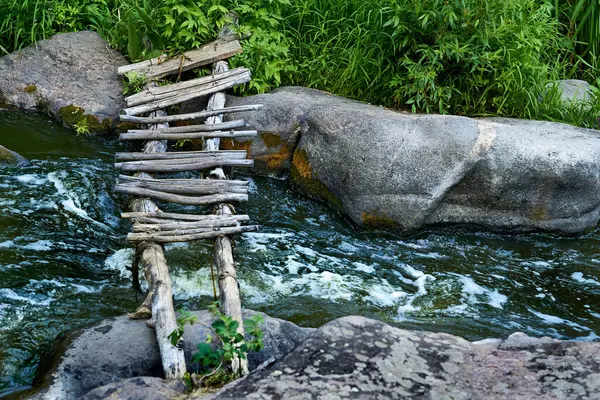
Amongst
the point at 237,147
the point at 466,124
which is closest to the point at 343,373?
the point at 466,124

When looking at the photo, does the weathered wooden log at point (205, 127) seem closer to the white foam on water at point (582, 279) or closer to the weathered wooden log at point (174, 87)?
the weathered wooden log at point (174, 87)

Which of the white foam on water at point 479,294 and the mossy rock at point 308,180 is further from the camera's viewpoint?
the mossy rock at point 308,180

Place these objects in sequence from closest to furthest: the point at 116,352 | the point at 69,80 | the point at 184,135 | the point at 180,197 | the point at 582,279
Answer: the point at 116,352, the point at 180,197, the point at 582,279, the point at 184,135, the point at 69,80

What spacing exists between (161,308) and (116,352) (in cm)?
36

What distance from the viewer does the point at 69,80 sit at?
7395 mm

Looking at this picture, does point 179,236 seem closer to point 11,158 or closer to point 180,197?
point 180,197

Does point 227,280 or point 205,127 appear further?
point 205,127

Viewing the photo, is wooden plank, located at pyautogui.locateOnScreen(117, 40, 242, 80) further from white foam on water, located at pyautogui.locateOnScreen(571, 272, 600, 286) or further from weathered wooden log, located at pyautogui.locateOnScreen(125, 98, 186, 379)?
white foam on water, located at pyautogui.locateOnScreen(571, 272, 600, 286)

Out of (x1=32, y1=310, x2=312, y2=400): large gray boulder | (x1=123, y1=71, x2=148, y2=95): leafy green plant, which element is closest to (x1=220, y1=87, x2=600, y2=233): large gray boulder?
(x1=123, y1=71, x2=148, y2=95): leafy green plant

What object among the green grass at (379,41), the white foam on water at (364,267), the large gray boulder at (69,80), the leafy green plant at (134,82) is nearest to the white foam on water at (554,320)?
the white foam on water at (364,267)

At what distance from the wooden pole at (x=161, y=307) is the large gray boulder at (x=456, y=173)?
1.73 m

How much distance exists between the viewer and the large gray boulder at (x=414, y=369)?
270cm

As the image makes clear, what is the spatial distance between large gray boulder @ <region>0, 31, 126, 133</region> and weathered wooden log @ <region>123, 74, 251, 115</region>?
70 centimetres

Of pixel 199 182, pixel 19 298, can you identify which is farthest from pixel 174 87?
pixel 19 298
